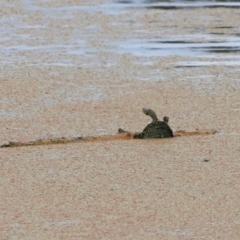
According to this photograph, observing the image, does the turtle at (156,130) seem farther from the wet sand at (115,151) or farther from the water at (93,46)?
the water at (93,46)

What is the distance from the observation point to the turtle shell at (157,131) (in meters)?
5.12

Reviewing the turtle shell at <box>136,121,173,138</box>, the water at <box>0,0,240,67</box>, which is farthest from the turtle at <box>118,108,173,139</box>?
the water at <box>0,0,240,67</box>

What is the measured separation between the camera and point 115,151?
4.92 metres

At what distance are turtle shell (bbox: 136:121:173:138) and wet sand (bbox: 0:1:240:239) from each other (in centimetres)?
5

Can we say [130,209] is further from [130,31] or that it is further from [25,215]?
[130,31]

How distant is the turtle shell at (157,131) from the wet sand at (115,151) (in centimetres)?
5

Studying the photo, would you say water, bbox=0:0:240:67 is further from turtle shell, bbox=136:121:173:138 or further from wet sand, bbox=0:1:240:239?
turtle shell, bbox=136:121:173:138

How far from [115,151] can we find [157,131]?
306 millimetres

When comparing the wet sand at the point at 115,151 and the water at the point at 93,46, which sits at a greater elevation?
the wet sand at the point at 115,151

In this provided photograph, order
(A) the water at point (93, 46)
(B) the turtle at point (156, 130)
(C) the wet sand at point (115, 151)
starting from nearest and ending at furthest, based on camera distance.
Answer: (C) the wet sand at point (115, 151)
(B) the turtle at point (156, 130)
(A) the water at point (93, 46)

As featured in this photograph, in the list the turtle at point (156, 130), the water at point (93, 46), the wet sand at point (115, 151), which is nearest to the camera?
the wet sand at point (115, 151)

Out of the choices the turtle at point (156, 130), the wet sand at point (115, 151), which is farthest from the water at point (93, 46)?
the turtle at point (156, 130)

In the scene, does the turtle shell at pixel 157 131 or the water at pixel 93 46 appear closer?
the turtle shell at pixel 157 131

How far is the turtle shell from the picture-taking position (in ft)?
16.8
